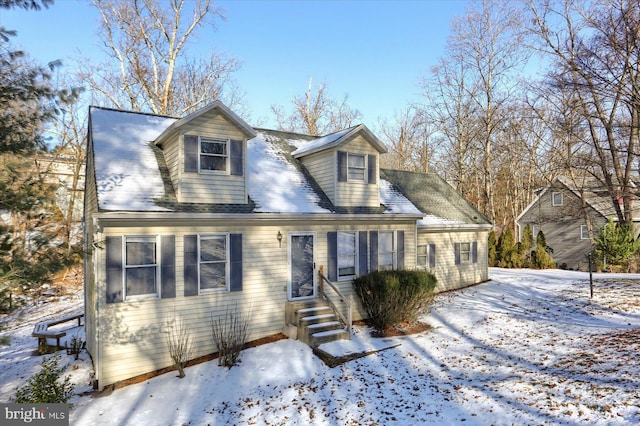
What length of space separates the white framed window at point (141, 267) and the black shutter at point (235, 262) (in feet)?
5.75

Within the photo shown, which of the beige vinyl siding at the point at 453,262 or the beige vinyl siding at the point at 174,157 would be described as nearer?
the beige vinyl siding at the point at 174,157

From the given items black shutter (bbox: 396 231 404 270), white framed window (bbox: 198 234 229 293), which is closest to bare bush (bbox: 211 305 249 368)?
white framed window (bbox: 198 234 229 293)

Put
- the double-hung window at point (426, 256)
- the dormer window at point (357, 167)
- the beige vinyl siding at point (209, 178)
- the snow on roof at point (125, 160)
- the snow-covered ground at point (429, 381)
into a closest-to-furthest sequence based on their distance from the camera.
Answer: the snow-covered ground at point (429, 381), the snow on roof at point (125, 160), the beige vinyl siding at point (209, 178), the dormer window at point (357, 167), the double-hung window at point (426, 256)

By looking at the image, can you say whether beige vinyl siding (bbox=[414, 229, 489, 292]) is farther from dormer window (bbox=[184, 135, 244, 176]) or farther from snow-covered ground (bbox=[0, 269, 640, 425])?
dormer window (bbox=[184, 135, 244, 176])

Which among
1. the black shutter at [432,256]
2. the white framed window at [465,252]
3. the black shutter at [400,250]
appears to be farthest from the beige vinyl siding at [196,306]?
the white framed window at [465,252]

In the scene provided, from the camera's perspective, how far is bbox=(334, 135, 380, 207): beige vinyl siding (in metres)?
12.2

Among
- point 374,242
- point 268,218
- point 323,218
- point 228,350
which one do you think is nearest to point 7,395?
point 228,350

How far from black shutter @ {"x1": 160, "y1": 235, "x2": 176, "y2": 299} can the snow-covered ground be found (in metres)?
1.89

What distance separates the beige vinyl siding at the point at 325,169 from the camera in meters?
12.2

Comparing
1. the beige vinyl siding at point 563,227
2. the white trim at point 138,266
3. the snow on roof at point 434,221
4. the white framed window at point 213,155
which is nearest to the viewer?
the white trim at point 138,266

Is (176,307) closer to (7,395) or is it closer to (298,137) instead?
(7,395)

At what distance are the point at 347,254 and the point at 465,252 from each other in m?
7.72

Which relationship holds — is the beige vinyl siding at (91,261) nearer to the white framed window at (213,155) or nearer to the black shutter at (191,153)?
the black shutter at (191,153)

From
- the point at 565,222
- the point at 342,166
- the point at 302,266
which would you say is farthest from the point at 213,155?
the point at 565,222
